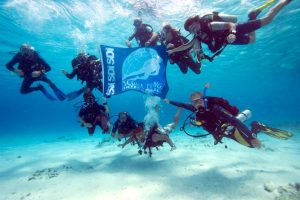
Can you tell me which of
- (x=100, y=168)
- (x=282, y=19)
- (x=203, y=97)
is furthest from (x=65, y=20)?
(x=282, y=19)

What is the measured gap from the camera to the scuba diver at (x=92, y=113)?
30.5 ft

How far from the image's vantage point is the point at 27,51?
27.8ft

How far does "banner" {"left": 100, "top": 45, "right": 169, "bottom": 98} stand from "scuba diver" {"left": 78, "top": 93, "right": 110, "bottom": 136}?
1.26 m

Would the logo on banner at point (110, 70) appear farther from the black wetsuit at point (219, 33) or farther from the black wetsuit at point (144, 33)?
the black wetsuit at point (219, 33)

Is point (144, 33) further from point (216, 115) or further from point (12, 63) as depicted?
point (12, 63)

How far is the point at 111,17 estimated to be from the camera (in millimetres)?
19281

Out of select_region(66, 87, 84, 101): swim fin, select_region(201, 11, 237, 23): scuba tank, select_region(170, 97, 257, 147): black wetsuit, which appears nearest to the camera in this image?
select_region(201, 11, 237, 23): scuba tank

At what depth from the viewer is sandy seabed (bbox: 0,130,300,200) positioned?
304 inches

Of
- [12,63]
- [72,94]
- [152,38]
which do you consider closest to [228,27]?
[152,38]

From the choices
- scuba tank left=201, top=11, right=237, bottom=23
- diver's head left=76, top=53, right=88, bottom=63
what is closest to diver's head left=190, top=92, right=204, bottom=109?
scuba tank left=201, top=11, right=237, bottom=23

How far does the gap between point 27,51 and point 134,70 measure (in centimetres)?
396

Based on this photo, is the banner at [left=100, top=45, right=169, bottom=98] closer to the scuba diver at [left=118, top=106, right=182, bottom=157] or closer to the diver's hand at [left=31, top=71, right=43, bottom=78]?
the scuba diver at [left=118, top=106, right=182, bottom=157]

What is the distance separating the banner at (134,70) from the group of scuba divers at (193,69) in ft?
1.51

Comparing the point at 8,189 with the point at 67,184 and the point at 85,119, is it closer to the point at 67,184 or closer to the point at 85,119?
the point at 67,184
